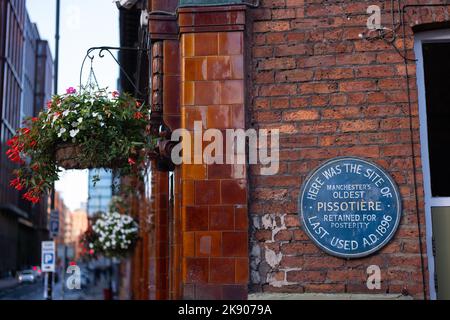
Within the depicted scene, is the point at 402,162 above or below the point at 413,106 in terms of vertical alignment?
below

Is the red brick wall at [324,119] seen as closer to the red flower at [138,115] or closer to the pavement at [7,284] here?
the red flower at [138,115]

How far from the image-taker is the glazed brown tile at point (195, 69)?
17.7ft

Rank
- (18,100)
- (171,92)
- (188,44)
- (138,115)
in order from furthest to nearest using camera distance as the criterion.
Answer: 1. (18,100)
2. (138,115)
3. (171,92)
4. (188,44)

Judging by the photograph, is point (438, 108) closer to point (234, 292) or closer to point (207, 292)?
point (234, 292)

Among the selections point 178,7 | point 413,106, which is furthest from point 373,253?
point 178,7

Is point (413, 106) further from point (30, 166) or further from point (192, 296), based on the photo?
point (30, 166)

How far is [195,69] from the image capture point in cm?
540

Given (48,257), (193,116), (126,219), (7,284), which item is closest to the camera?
(193,116)

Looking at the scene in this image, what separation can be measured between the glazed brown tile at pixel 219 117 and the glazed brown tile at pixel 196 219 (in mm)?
671

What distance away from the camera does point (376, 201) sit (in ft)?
16.8

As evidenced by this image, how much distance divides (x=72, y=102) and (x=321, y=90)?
7.49 ft

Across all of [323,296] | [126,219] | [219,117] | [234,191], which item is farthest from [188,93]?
[126,219]

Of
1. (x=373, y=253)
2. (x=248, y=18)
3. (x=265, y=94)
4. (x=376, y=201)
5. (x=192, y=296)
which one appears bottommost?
(x=192, y=296)

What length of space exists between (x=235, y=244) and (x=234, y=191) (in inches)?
16.4
